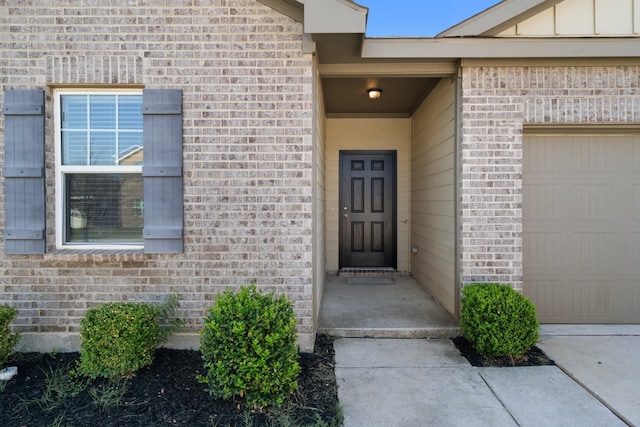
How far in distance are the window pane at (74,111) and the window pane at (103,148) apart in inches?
7.9

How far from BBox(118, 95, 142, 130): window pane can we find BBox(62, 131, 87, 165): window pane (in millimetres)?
453

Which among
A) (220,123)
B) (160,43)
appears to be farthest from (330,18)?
(160,43)

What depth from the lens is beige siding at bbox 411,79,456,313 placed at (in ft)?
14.3

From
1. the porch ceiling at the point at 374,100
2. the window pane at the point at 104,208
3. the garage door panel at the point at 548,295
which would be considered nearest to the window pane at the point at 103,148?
the window pane at the point at 104,208

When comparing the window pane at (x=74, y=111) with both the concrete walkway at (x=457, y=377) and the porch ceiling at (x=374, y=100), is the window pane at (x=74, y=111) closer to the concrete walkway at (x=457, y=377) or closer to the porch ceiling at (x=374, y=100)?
the porch ceiling at (x=374, y=100)

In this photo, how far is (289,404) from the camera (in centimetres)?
270

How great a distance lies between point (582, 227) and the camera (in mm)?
4254

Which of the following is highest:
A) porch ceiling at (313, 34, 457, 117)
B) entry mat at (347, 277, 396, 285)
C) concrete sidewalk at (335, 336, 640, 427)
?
porch ceiling at (313, 34, 457, 117)

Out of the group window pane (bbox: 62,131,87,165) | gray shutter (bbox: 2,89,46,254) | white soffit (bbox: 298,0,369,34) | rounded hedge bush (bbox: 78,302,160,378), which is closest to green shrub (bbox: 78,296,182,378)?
rounded hedge bush (bbox: 78,302,160,378)

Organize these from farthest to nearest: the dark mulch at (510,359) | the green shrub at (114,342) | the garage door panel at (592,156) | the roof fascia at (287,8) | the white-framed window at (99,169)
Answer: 1. the garage door panel at (592,156)
2. the white-framed window at (99,169)
3. the roof fascia at (287,8)
4. the dark mulch at (510,359)
5. the green shrub at (114,342)

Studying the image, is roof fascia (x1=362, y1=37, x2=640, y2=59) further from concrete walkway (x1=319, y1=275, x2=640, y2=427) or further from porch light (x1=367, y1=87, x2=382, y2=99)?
concrete walkway (x1=319, y1=275, x2=640, y2=427)

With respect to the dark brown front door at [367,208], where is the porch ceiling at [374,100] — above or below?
above

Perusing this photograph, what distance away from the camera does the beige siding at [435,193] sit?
436cm

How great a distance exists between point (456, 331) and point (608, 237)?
6.96 ft
